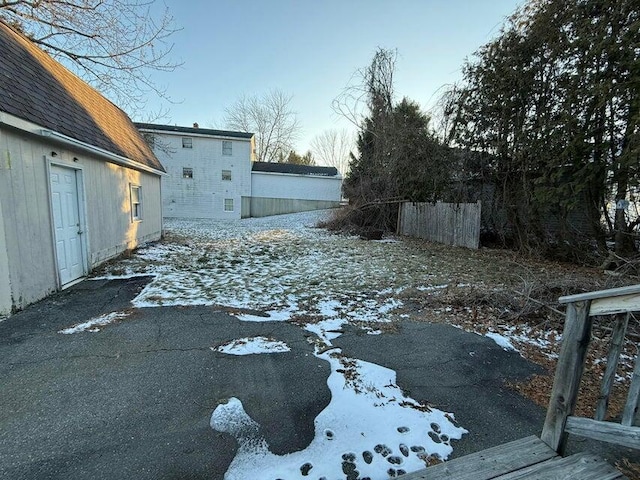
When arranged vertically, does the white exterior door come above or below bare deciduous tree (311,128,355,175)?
below

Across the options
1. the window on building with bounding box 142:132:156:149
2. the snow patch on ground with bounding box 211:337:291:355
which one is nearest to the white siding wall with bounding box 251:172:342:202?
the window on building with bounding box 142:132:156:149

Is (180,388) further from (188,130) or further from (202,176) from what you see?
(188,130)

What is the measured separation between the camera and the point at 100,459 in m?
1.95

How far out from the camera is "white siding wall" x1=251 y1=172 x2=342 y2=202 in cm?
Answer: 2466

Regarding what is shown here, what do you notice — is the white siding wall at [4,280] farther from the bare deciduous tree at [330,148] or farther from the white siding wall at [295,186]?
the bare deciduous tree at [330,148]

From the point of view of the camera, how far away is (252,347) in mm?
3488

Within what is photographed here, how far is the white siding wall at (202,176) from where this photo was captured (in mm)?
21672

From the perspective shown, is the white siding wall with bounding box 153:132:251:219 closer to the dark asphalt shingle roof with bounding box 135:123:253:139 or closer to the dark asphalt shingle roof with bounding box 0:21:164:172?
the dark asphalt shingle roof with bounding box 135:123:253:139

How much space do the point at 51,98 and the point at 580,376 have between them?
8.64m

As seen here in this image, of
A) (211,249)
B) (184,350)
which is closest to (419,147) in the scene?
(211,249)

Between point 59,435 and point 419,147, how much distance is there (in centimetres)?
1182

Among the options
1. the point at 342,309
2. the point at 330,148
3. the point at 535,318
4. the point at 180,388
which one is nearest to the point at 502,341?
the point at 535,318

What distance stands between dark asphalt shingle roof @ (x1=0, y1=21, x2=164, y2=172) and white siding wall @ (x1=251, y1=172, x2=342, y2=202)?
50.1 ft

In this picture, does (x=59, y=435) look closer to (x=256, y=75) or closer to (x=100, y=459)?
(x=100, y=459)
